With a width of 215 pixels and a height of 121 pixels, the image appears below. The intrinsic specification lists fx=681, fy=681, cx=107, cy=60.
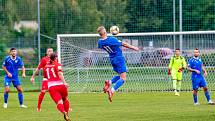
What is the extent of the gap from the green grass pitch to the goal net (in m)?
1.82

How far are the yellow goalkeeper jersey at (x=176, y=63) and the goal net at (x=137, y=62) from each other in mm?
1891

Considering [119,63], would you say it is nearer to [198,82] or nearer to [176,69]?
[198,82]

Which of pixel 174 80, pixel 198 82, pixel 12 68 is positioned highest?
pixel 12 68

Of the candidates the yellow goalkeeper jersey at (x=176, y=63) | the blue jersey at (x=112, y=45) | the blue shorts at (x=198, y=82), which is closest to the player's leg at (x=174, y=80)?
the yellow goalkeeper jersey at (x=176, y=63)

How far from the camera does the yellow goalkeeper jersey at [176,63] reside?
101ft

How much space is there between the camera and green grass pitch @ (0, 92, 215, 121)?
1992cm

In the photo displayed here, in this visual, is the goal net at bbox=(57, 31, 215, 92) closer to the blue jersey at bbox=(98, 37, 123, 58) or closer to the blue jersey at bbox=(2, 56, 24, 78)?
the blue jersey at bbox=(2, 56, 24, 78)

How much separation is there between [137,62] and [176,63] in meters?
2.77

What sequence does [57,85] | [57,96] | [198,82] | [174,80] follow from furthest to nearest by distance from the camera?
1. [174,80]
2. [198,82]
3. [57,85]
4. [57,96]

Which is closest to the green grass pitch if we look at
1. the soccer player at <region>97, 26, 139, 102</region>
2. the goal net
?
the soccer player at <region>97, 26, 139, 102</region>

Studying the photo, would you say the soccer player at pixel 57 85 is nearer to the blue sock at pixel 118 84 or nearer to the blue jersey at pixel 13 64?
the blue sock at pixel 118 84

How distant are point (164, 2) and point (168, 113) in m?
17.2

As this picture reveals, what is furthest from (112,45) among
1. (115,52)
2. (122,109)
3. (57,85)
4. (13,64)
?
(13,64)

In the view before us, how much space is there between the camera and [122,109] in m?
23.2
